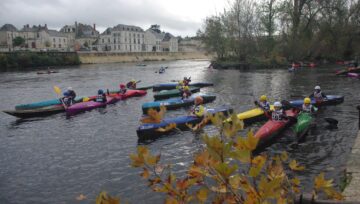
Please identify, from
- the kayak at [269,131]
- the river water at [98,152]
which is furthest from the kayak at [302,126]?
the kayak at [269,131]

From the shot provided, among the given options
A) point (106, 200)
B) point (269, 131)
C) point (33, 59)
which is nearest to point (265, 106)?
point (269, 131)

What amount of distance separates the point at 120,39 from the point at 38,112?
10311 cm

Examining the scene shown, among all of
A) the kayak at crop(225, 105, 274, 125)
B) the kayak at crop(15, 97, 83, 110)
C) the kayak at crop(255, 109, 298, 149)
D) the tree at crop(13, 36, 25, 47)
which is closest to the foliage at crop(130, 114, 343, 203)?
the kayak at crop(255, 109, 298, 149)

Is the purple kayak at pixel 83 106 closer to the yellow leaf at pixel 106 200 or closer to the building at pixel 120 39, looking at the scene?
the yellow leaf at pixel 106 200

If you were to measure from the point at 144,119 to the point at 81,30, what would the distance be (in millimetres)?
145160

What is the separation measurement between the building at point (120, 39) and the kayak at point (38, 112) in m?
99.1

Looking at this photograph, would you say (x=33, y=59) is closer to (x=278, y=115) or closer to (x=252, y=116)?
(x=252, y=116)

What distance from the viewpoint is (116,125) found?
60.5 ft

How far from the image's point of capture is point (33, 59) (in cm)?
7606

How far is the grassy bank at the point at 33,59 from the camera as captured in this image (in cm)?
7088

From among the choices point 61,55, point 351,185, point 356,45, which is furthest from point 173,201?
point 61,55

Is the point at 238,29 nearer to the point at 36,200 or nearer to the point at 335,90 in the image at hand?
the point at 335,90

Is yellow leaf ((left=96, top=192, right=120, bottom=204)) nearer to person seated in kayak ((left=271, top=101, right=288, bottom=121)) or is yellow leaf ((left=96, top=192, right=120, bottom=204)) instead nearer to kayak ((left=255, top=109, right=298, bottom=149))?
kayak ((left=255, top=109, right=298, bottom=149))

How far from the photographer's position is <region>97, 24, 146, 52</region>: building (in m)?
121
